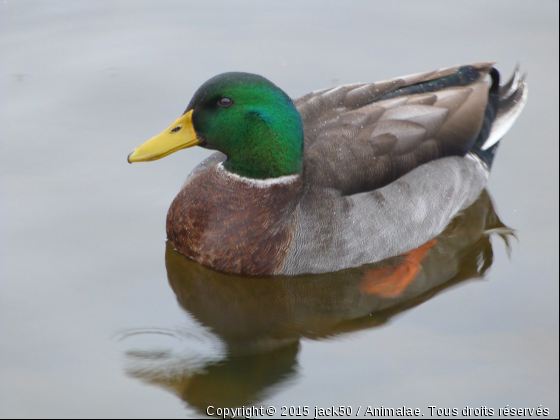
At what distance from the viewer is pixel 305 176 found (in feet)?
21.0

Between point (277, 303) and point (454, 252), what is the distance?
65.5 inches

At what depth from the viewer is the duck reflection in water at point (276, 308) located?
552cm

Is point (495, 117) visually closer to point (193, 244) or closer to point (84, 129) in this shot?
point (193, 244)

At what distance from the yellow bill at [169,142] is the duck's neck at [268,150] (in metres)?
0.34

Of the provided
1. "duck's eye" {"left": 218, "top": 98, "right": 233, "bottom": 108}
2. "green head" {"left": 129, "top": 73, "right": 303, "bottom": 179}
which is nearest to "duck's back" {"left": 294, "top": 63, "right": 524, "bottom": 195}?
"green head" {"left": 129, "top": 73, "right": 303, "bottom": 179}

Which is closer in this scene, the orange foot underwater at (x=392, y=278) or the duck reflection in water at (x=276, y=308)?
the duck reflection in water at (x=276, y=308)

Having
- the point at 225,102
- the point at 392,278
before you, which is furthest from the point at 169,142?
the point at 392,278

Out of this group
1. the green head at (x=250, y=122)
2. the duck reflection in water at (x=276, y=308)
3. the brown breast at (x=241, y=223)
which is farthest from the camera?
the brown breast at (x=241, y=223)

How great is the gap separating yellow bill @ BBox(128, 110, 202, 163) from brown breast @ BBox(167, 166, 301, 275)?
1.41 feet

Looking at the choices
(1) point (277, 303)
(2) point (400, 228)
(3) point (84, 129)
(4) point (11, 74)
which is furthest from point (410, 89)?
(4) point (11, 74)

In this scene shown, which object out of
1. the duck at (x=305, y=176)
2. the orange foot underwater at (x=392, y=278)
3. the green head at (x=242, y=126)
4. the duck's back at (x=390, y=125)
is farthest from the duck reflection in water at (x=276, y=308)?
the green head at (x=242, y=126)

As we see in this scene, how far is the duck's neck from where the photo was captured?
613cm

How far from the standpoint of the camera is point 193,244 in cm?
645

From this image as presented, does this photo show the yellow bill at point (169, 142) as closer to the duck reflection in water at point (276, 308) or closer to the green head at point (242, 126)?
the green head at point (242, 126)
